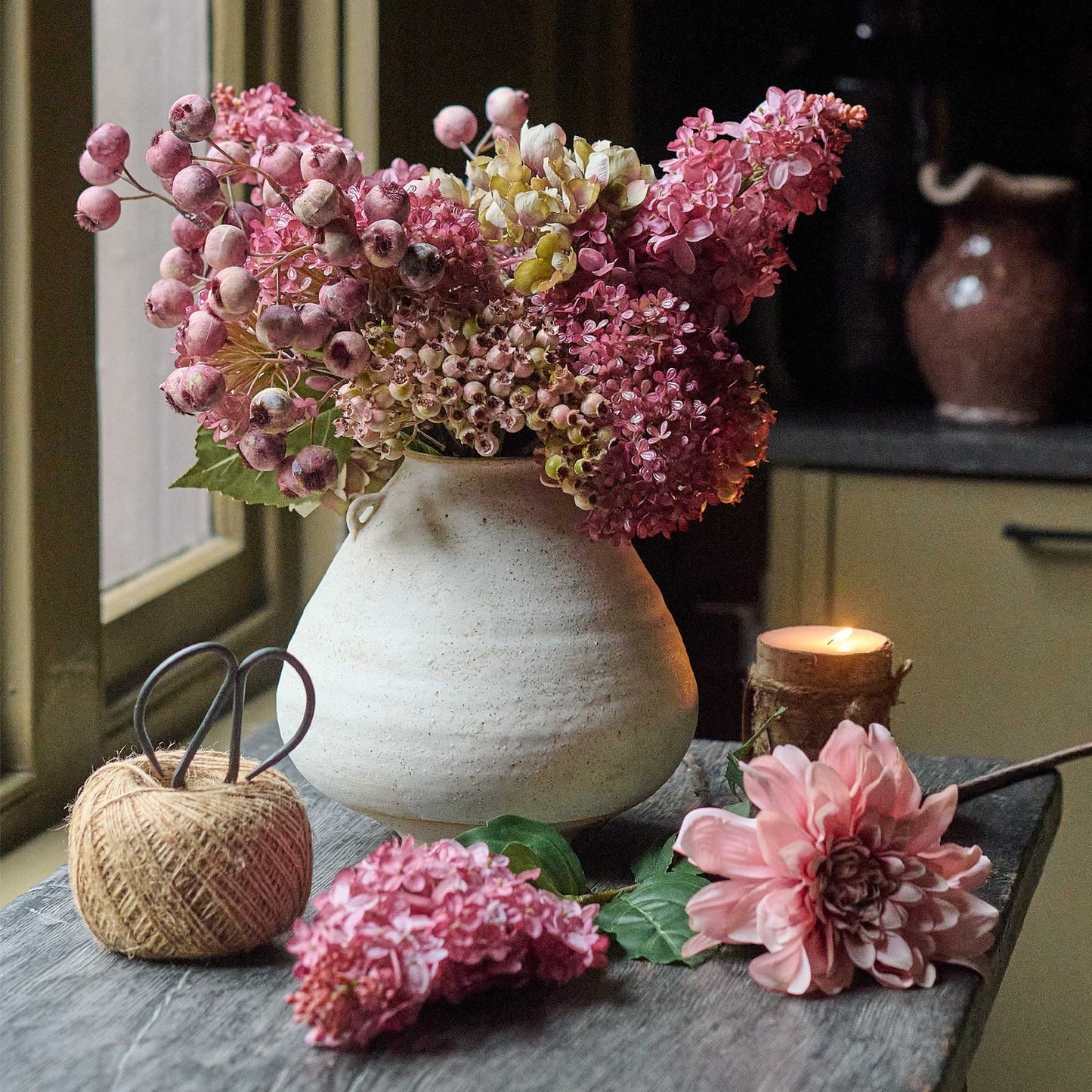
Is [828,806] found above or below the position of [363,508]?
below

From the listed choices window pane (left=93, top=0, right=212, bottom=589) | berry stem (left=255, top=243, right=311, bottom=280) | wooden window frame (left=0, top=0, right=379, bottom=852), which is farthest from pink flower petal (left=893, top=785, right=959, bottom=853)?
window pane (left=93, top=0, right=212, bottom=589)

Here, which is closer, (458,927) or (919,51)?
(458,927)

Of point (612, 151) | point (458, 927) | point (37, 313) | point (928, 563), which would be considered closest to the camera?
point (458, 927)

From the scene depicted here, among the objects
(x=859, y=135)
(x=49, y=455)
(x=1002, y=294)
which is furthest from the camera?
(x=859, y=135)

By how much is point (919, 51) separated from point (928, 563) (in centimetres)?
78

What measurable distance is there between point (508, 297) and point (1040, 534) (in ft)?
3.86

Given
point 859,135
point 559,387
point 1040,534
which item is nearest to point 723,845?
point 559,387

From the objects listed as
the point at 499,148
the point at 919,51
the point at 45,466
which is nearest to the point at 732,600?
the point at 919,51

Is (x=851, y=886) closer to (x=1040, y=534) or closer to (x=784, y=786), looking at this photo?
(x=784, y=786)

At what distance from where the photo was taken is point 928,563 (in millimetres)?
1816

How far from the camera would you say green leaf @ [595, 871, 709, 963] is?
704mm

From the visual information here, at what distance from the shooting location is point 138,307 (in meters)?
1.26

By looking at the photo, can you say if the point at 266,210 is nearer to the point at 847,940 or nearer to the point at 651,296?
the point at 651,296

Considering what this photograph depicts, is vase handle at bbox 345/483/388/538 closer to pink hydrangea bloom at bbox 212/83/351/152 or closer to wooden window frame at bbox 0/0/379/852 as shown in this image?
pink hydrangea bloom at bbox 212/83/351/152
